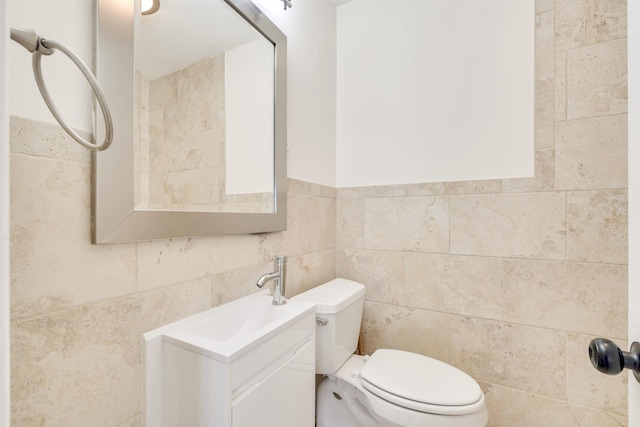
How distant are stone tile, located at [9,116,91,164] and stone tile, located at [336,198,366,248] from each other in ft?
4.27

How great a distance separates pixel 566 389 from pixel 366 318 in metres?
0.92

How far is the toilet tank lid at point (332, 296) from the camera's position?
1229 millimetres

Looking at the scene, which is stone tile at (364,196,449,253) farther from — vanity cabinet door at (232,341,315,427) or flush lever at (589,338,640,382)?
flush lever at (589,338,640,382)

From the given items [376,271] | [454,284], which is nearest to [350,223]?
[376,271]

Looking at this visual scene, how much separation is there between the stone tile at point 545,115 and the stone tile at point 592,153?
31 millimetres

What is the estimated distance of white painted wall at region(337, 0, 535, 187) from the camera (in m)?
1.37

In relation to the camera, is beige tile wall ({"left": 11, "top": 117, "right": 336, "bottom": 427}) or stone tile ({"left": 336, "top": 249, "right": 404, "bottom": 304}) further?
stone tile ({"left": 336, "top": 249, "right": 404, "bottom": 304})

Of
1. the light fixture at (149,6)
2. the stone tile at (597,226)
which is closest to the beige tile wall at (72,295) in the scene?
the light fixture at (149,6)

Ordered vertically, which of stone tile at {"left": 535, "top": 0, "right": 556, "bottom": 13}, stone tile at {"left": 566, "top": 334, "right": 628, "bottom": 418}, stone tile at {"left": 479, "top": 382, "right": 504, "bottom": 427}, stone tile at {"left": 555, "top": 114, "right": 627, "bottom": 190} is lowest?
stone tile at {"left": 479, "top": 382, "right": 504, "bottom": 427}

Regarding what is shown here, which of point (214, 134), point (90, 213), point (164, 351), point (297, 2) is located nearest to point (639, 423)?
point (164, 351)

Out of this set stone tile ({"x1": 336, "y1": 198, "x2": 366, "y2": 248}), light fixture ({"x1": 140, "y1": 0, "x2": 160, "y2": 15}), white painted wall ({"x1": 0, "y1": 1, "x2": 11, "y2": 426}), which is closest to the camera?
white painted wall ({"x1": 0, "y1": 1, "x2": 11, "y2": 426})

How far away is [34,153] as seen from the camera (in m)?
0.59

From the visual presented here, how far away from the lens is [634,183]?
1.55 feet

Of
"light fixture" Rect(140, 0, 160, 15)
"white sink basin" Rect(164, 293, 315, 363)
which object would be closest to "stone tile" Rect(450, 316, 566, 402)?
"white sink basin" Rect(164, 293, 315, 363)
